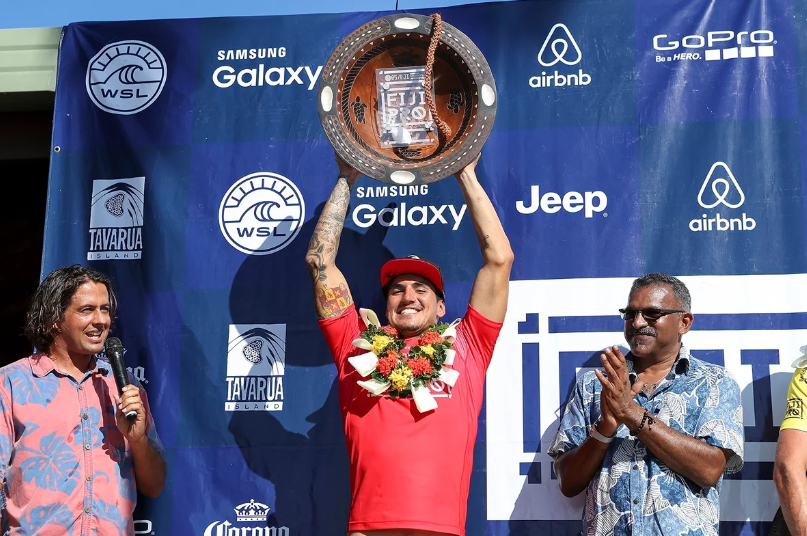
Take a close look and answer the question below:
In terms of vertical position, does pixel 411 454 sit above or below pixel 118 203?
below

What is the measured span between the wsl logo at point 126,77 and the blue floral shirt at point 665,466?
256 cm

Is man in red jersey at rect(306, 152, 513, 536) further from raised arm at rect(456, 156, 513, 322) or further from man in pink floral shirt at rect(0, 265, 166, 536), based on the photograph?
man in pink floral shirt at rect(0, 265, 166, 536)

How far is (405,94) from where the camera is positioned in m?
4.12

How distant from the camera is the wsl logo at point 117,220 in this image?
481 cm

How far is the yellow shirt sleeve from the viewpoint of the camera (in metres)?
3.79

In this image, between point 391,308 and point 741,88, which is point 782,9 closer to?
point 741,88

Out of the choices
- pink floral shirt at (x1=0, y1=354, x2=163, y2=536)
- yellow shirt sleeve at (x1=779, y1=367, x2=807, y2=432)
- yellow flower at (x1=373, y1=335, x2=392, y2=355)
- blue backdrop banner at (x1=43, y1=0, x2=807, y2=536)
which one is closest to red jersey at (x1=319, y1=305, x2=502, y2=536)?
yellow flower at (x1=373, y1=335, x2=392, y2=355)

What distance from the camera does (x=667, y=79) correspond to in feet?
15.0

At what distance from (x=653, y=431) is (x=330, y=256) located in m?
1.41

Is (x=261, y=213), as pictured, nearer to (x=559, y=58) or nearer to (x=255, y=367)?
(x=255, y=367)

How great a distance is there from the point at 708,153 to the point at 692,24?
1.98 feet

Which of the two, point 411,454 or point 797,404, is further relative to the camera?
point 797,404

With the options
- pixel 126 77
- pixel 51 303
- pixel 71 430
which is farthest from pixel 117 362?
pixel 126 77

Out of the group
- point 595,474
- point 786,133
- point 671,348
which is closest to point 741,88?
point 786,133
